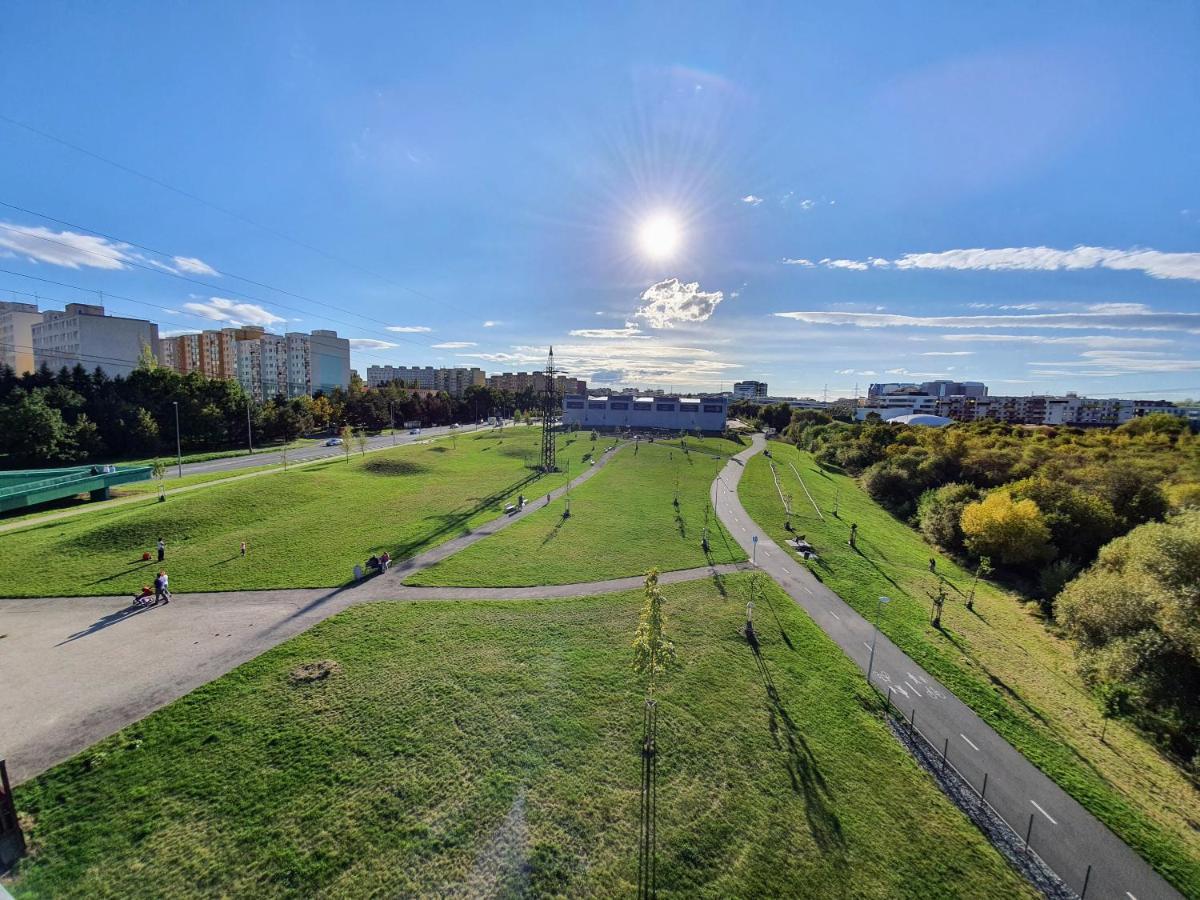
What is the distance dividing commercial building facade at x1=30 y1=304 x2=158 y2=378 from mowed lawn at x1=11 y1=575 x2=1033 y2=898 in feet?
355

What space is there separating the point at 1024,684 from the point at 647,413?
360ft

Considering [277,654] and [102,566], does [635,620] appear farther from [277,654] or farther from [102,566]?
[102,566]

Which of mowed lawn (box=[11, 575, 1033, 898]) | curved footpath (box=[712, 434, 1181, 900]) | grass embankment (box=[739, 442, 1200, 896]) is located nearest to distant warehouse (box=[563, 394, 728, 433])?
grass embankment (box=[739, 442, 1200, 896])

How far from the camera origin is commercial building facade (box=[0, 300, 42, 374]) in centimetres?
8719

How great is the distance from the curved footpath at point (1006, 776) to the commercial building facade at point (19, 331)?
460 ft

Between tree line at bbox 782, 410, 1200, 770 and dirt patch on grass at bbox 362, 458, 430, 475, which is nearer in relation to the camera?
tree line at bbox 782, 410, 1200, 770

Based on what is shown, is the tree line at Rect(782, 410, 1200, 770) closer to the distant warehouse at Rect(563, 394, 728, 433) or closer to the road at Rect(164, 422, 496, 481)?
the distant warehouse at Rect(563, 394, 728, 433)

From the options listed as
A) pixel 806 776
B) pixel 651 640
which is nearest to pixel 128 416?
pixel 651 640

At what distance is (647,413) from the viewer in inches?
5020

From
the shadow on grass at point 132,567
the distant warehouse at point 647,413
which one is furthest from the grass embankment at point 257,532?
the distant warehouse at point 647,413

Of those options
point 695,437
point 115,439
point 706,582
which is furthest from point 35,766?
point 695,437

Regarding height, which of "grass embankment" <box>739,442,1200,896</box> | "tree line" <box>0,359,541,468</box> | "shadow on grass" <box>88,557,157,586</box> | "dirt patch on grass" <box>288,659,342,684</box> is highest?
"tree line" <box>0,359,541,468</box>

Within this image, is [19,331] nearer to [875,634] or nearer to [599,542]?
[599,542]

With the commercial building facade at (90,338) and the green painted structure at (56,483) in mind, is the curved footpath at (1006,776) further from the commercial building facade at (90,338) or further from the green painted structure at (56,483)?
the commercial building facade at (90,338)
